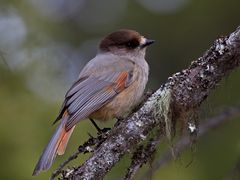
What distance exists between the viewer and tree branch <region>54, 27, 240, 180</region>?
4.02 meters

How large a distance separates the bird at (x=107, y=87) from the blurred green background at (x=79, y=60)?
1.54 ft

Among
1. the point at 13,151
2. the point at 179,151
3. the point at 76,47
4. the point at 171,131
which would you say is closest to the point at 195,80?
the point at 171,131

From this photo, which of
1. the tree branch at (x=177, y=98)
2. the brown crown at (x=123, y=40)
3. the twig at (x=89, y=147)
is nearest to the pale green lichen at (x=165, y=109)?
the tree branch at (x=177, y=98)

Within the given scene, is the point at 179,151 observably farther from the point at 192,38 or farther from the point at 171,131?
the point at 192,38

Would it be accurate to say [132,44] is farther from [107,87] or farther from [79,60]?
[79,60]

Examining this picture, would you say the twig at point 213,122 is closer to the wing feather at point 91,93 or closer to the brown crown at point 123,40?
the wing feather at point 91,93

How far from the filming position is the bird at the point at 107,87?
5.15 meters

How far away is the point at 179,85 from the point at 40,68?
274 cm

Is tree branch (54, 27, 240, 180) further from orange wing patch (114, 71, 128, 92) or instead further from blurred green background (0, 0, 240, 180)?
orange wing patch (114, 71, 128, 92)

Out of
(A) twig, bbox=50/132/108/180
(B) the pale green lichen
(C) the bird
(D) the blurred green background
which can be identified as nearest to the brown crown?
(C) the bird

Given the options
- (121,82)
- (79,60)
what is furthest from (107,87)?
(79,60)

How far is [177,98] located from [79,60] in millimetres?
5295

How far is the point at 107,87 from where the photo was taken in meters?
5.73

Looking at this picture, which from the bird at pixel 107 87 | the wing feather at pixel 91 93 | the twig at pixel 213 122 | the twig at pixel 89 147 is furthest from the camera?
the wing feather at pixel 91 93
